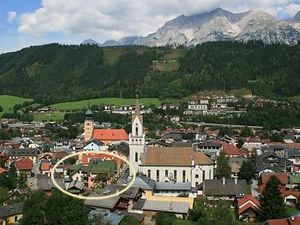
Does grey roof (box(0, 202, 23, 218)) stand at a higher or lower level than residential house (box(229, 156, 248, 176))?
higher

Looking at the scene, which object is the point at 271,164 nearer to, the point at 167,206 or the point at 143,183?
the point at 143,183

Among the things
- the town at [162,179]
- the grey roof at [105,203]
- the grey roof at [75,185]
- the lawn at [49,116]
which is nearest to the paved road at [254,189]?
the town at [162,179]

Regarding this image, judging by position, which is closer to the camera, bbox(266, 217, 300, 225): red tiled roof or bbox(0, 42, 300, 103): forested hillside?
bbox(266, 217, 300, 225): red tiled roof

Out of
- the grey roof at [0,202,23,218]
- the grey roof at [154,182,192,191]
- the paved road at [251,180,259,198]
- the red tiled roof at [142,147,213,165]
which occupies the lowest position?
the paved road at [251,180,259,198]

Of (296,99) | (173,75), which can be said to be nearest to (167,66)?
(173,75)

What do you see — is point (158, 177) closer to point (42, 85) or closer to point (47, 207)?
point (47, 207)

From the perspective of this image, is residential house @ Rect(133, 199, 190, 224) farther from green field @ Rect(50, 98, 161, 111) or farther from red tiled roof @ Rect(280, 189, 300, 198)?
green field @ Rect(50, 98, 161, 111)

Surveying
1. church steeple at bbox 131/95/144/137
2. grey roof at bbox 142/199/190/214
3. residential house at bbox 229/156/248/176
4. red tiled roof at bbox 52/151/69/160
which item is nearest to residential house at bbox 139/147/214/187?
church steeple at bbox 131/95/144/137
